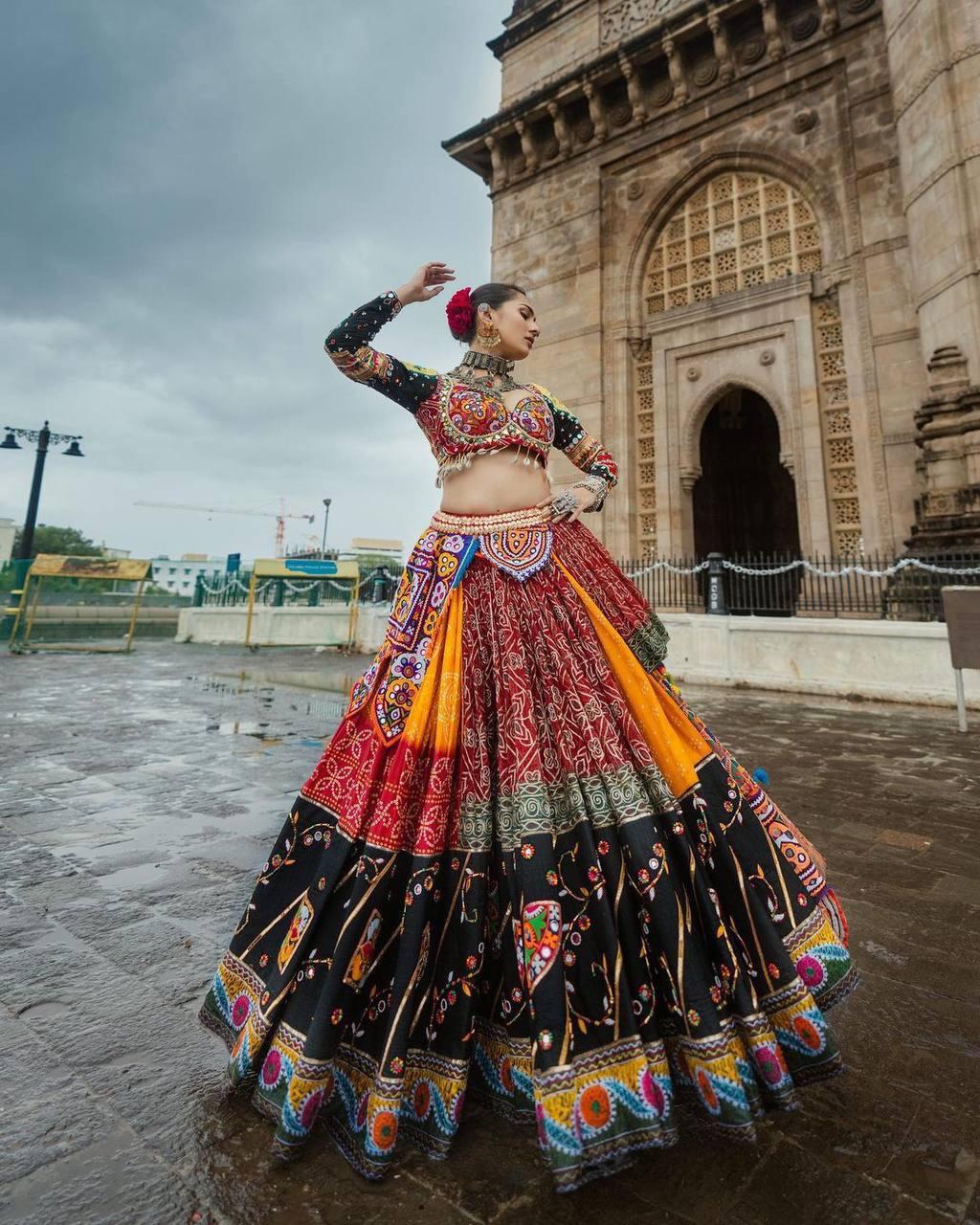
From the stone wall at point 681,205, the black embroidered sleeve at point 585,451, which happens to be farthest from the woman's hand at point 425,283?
the stone wall at point 681,205

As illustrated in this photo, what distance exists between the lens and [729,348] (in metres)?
11.6

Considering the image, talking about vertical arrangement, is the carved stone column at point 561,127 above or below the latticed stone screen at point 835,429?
above

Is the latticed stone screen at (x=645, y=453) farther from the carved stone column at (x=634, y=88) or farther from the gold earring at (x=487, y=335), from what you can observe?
the gold earring at (x=487, y=335)

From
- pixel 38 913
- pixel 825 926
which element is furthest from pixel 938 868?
pixel 38 913

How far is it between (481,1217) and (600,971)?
0.41 m

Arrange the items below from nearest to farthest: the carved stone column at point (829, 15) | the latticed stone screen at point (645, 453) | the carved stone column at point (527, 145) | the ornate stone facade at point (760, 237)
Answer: the ornate stone facade at point (760, 237)
the carved stone column at point (829, 15)
the latticed stone screen at point (645, 453)
the carved stone column at point (527, 145)

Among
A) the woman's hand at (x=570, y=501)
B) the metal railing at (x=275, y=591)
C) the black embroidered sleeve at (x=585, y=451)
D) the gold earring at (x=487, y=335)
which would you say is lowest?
the woman's hand at (x=570, y=501)

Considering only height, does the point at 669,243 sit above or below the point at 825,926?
above

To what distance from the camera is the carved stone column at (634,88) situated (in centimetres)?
1219

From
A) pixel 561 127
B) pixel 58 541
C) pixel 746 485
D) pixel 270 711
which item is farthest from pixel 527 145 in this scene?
pixel 58 541

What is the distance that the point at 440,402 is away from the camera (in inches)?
64.6

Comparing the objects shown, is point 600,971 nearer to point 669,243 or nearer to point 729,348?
point 729,348

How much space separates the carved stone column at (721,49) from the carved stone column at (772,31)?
64cm

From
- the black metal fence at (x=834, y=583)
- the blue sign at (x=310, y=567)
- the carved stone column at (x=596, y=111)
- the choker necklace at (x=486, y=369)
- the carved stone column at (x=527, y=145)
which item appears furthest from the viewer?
the blue sign at (x=310, y=567)
